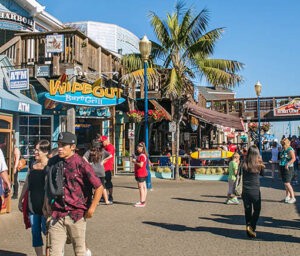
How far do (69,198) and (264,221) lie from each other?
4897 mm

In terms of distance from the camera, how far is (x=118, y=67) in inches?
702

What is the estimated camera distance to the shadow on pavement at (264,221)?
683 cm

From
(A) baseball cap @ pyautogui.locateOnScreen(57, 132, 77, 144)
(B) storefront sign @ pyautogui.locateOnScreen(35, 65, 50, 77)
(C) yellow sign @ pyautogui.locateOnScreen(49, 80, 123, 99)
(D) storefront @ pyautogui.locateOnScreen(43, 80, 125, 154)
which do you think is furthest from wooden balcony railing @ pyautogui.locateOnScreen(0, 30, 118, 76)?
(A) baseball cap @ pyautogui.locateOnScreen(57, 132, 77, 144)

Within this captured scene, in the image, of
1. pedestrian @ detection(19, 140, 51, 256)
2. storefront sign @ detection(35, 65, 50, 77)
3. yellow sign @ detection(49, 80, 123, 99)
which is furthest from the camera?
storefront sign @ detection(35, 65, 50, 77)

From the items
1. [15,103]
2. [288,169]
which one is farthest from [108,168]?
[288,169]

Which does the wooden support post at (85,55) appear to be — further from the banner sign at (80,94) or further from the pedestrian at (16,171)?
the pedestrian at (16,171)

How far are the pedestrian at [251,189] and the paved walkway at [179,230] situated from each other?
0.29 m

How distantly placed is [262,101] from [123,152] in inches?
566

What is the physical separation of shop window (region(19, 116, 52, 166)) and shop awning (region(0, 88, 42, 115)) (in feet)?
14.3

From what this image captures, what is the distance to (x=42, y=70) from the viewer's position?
42.9 feet

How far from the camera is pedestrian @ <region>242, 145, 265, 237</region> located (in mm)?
6008

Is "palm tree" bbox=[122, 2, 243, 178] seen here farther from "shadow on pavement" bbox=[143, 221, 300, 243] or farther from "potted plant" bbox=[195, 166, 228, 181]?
"shadow on pavement" bbox=[143, 221, 300, 243]

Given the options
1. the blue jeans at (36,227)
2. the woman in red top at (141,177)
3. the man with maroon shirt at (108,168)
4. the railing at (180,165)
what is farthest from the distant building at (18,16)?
the blue jeans at (36,227)

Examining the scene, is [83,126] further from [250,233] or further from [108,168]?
[250,233]
